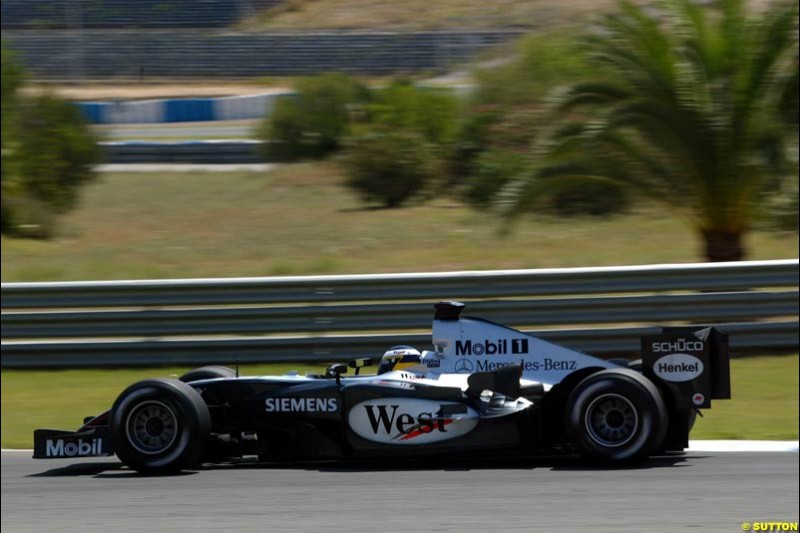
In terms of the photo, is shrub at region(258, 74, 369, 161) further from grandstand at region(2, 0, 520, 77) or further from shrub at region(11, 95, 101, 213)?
grandstand at region(2, 0, 520, 77)

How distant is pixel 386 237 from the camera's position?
18938mm

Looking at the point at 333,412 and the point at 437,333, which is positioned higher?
the point at 437,333

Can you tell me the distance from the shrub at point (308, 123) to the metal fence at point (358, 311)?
1576cm

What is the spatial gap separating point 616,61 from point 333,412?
7.17 m

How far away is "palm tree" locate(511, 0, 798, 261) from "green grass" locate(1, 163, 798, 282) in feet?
6.06

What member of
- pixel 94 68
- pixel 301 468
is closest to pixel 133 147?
pixel 94 68

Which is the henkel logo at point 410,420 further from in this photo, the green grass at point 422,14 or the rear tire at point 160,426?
the green grass at point 422,14

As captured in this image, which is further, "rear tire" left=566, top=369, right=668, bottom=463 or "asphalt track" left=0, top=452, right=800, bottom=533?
"rear tire" left=566, top=369, right=668, bottom=463

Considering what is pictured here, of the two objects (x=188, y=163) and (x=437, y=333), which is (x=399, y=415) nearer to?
(x=437, y=333)

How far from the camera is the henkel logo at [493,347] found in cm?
764

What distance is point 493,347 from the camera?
7.66 meters

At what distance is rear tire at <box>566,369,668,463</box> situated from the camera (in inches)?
279

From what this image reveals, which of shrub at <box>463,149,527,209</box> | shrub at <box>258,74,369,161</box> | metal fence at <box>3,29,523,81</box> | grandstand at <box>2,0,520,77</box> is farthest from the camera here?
metal fence at <box>3,29,523,81</box>

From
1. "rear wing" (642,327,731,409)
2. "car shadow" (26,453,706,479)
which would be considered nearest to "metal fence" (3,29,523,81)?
"car shadow" (26,453,706,479)
